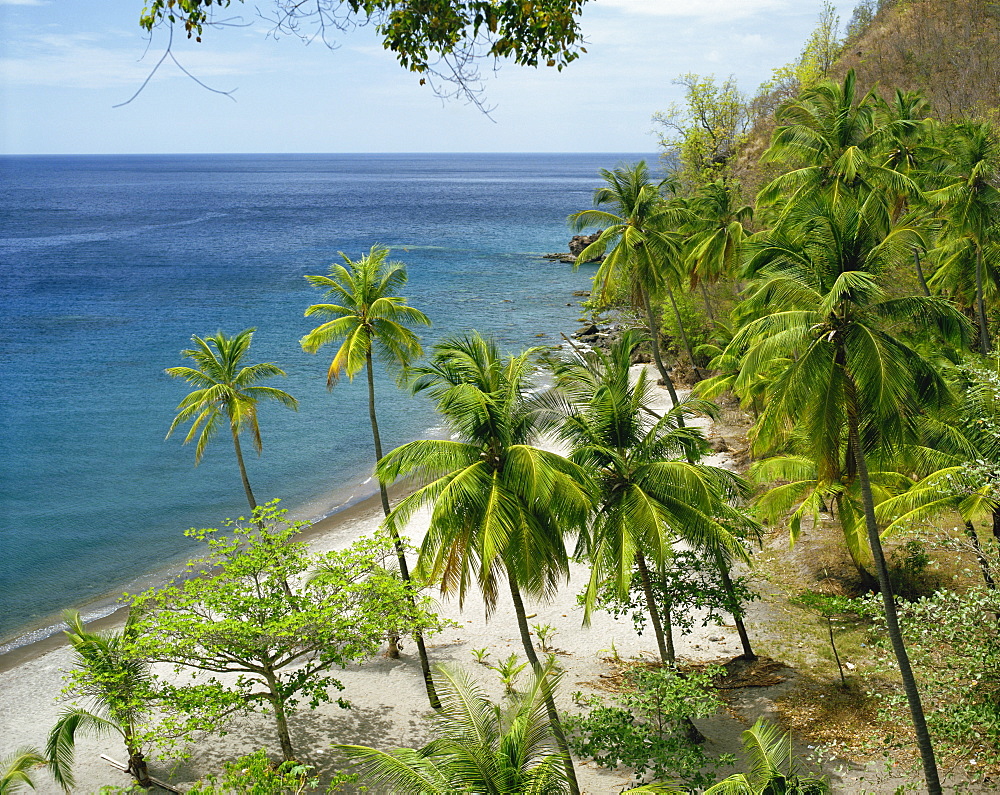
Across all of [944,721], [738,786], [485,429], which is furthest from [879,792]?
[485,429]

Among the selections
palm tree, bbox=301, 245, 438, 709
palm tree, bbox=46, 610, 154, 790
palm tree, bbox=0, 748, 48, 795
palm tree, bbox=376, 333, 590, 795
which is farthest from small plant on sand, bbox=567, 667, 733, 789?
palm tree, bbox=0, 748, 48, 795

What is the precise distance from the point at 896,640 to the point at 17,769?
51.4 feet

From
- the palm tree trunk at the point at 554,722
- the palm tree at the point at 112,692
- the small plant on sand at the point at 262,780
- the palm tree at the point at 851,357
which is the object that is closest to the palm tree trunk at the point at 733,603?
the palm tree at the point at 851,357

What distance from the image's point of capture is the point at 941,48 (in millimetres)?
48719

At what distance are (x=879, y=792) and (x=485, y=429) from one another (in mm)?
9845

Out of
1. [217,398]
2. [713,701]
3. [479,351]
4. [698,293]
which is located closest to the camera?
[713,701]

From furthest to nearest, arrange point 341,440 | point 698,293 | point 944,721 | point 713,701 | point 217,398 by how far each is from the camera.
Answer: point 698,293
point 341,440
point 217,398
point 713,701
point 944,721

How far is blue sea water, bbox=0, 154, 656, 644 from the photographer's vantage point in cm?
3198

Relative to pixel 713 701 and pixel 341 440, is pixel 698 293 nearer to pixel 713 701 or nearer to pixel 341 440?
pixel 341 440

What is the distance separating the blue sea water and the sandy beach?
17.1 ft

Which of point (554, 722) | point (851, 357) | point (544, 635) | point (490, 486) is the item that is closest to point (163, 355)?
point (544, 635)

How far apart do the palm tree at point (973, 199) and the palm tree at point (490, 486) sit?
1724 cm

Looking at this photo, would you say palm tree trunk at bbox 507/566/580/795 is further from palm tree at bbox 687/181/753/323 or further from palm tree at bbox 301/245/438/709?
palm tree at bbox 687/181/753/323

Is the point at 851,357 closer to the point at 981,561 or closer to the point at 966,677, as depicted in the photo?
the point at 981,561
